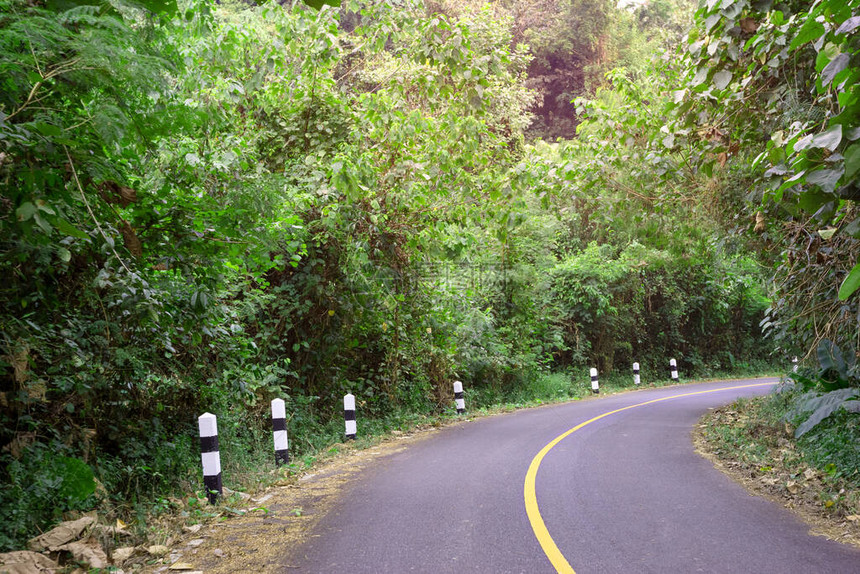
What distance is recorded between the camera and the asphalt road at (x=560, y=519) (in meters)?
5.03

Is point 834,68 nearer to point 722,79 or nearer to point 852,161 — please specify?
point 852,161

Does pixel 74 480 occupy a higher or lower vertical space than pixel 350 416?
lower

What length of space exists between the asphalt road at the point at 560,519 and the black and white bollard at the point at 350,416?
1.64 meters

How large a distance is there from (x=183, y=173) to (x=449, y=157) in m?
5.54

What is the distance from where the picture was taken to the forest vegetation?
452 centimetres

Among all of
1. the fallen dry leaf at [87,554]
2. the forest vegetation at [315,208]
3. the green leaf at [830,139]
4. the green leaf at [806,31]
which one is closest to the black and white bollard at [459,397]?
the forest vegetation at [315,208]

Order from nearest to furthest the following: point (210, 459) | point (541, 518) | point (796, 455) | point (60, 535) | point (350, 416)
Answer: point (60, 535), point (541, 518), point (210, 459), point (796, 455), point (350, 416)

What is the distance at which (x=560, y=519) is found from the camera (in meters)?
6.25

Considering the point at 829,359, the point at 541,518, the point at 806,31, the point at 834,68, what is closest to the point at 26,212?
the point at 834,68

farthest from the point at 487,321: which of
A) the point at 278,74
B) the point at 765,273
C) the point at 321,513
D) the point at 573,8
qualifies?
the point at 573,8

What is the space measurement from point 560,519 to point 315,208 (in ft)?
26.1

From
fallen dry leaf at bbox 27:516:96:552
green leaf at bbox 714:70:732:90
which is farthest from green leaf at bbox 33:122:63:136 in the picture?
green leaf at bbox 714:70:732:90

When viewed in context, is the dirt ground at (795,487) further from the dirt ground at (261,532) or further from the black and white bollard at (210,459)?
the black and white bollard at (210,459)

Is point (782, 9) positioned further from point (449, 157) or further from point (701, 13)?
point (449, 157)
